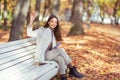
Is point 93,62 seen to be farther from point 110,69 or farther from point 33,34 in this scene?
point 33,34

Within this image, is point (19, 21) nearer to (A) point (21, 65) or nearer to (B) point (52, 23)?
(B) point (52, 23)

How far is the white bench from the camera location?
233 inches

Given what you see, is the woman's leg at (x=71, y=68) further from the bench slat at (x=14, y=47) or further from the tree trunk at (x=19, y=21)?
the tree trunk at (x=19, y=21)

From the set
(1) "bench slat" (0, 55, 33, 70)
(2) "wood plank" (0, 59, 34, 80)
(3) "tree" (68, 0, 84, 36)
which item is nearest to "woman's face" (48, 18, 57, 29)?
(1) "bench slat" (0, 55, 33, 70)

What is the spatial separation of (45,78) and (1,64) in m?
0.97

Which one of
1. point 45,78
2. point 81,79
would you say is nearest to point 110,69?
point 81,79

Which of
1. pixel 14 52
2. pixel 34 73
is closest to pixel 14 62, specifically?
pixel 14 52

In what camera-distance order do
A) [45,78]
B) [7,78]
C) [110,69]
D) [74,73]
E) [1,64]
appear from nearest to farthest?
[7,78] → [1,64] → [45,78] → [74,73] → [110,69]

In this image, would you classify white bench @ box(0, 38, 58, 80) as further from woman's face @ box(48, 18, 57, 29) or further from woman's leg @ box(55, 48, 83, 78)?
woman's face @ box(48, 18, 57, 29)

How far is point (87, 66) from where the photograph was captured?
32.8 feet

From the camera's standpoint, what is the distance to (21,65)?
6770mm

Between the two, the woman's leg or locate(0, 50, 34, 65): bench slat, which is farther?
the woman's leg

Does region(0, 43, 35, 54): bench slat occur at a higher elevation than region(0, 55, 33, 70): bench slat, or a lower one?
higher

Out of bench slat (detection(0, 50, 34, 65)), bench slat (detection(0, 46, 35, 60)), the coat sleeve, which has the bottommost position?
bench slat (detection(0, 50, 34, 65))
